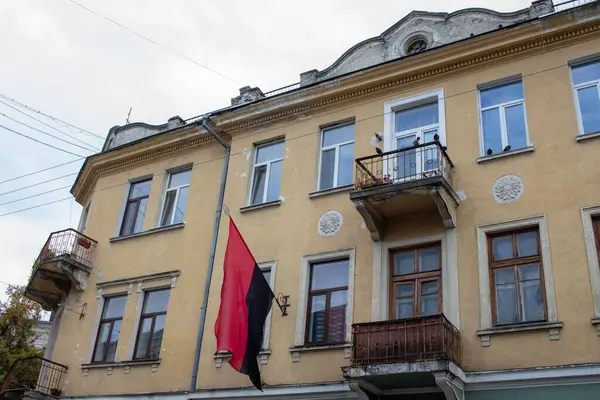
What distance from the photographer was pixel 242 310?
40.2ft

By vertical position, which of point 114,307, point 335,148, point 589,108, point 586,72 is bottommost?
point 114,307

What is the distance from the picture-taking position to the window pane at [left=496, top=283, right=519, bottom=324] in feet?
36.5

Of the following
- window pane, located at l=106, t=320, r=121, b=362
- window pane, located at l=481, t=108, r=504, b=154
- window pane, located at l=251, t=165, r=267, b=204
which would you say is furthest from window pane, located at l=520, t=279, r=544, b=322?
window pane, located at l=106, t=320, r=121, b=362

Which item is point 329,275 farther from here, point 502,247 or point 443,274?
point 502,247

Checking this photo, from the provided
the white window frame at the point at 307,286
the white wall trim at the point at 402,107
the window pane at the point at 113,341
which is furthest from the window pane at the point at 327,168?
the window pane at the point at 113,341

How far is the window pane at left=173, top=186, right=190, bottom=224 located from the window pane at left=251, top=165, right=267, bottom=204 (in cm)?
208

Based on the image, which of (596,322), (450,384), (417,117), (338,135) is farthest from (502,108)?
(450,384)

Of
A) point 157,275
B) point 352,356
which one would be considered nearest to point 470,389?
point 352,356

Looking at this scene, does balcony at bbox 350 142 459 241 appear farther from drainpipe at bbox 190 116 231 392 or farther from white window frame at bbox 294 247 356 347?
drainpipe at bbox 190 116 231 392

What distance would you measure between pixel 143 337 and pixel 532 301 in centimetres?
884

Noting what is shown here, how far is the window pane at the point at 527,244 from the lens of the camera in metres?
11.5

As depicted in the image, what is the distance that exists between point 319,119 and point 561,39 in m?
5.40

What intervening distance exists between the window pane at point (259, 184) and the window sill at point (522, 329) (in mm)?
6346

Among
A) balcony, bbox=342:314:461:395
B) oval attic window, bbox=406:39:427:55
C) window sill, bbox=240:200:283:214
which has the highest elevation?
oval attic window, bbox=406:39:427:55
